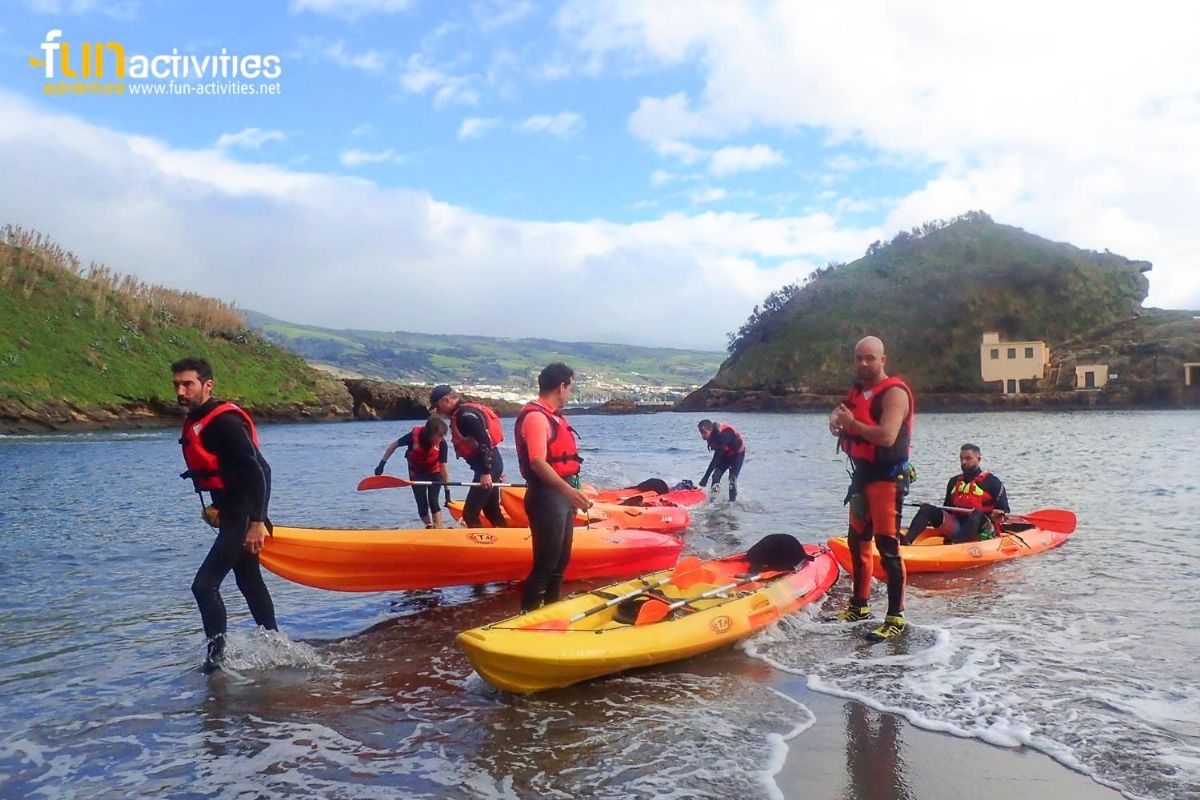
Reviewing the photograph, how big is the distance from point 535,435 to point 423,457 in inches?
170

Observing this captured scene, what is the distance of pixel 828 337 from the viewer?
7988 cm

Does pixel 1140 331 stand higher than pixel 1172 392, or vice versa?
pixel 1140 331

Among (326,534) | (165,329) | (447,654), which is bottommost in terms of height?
(447,654)

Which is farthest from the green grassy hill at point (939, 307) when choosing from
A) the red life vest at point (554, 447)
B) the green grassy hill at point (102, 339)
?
the red life vest at point (554, 447)

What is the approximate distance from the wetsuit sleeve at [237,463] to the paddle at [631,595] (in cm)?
187

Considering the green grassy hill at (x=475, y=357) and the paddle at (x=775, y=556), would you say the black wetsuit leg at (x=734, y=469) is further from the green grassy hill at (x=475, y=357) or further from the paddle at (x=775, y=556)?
the green grassy hill at (x=475, y=357)

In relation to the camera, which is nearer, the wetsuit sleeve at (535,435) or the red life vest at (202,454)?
the red life vest at (202,454)

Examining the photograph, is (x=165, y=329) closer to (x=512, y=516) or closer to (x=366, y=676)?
(x=512, y=516)

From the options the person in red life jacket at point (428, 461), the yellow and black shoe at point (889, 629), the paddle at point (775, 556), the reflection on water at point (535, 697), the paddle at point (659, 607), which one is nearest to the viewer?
the reflection on water at point (535, 697)

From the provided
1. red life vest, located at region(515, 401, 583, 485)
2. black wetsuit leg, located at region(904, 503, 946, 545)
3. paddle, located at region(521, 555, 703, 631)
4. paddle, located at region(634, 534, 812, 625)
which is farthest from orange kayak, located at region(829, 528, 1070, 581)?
red life vest, located at region(515, 401, 583, 485)

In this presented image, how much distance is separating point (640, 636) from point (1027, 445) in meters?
28.4

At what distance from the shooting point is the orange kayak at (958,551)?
8.02m

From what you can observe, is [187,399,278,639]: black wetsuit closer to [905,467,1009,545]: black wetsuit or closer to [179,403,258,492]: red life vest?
[179,403,258,492]: red life vest

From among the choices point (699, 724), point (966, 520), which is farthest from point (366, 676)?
point (966, 520)
